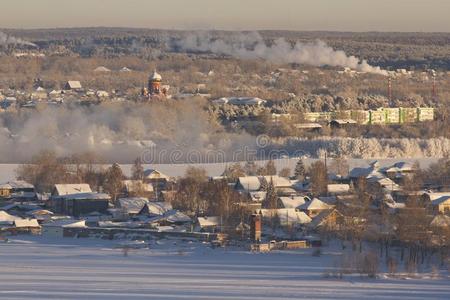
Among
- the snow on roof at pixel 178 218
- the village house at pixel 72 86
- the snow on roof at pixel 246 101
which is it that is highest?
the snow on roof at pixel 178 218

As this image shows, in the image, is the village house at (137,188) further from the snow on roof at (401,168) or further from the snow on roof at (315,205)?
the snow on roof at (401,168)

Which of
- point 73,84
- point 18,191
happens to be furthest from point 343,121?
point 73,84

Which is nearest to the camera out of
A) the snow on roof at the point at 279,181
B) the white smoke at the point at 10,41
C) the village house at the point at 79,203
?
Answer: the village house at the point at 79,203

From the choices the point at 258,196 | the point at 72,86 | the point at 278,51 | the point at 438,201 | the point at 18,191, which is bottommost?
the point at 72,86

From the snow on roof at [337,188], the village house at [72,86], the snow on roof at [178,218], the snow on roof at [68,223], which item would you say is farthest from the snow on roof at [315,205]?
the village house at [72,86]

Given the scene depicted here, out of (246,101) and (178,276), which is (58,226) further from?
(246,101)

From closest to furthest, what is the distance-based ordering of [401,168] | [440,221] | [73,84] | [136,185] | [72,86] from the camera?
[440,221] < [136,185] < [401,168] < [72,86] < [73,84]

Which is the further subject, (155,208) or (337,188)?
(337,188)

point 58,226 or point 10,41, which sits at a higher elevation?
point 10,41
